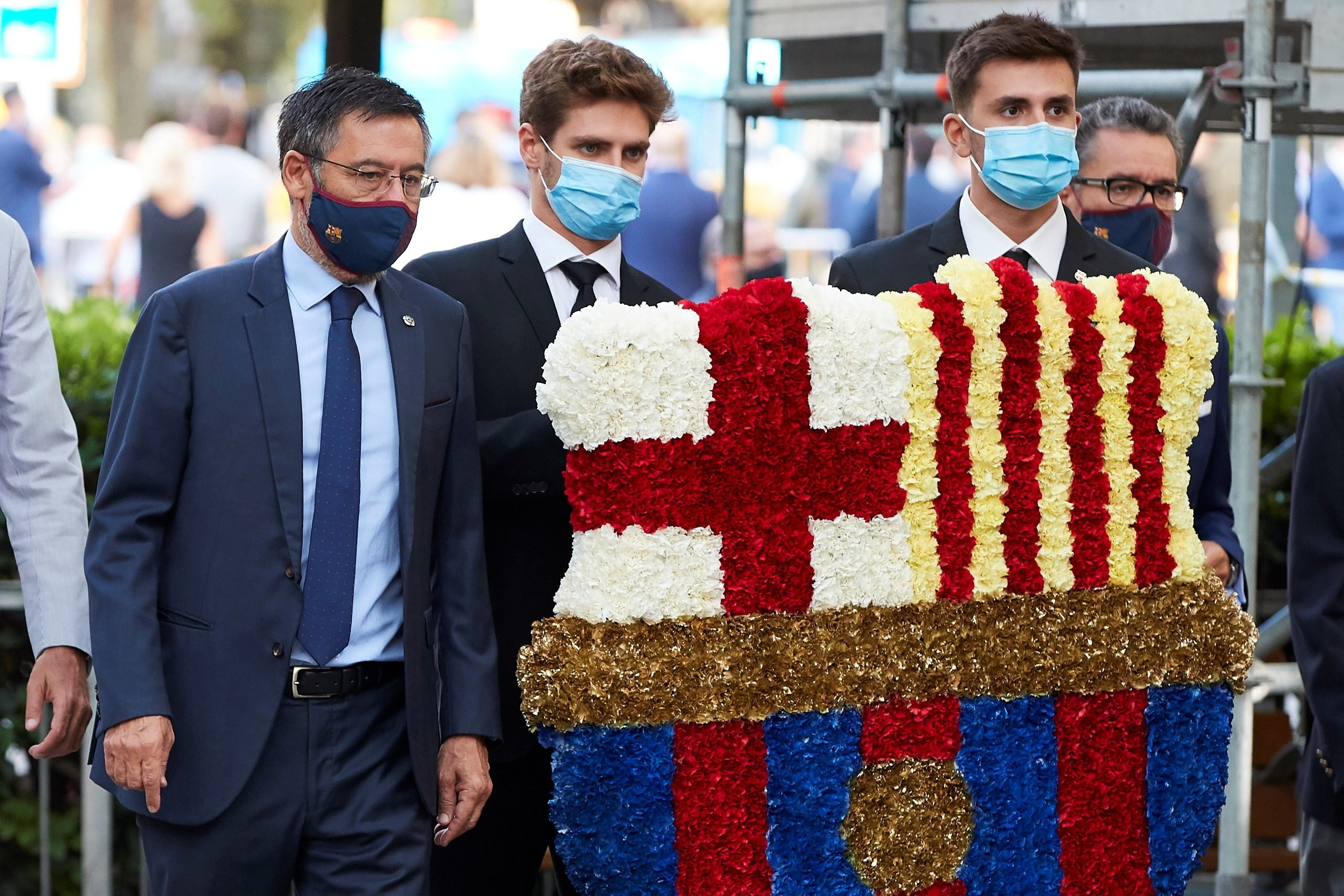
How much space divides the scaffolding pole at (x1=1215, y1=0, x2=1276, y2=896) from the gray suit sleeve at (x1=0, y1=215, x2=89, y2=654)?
3.10 meters

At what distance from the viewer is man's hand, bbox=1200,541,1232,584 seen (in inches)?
147

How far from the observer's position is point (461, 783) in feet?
10.9

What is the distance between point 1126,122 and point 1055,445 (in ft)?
4.79

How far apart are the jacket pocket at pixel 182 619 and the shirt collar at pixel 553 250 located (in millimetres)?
1130

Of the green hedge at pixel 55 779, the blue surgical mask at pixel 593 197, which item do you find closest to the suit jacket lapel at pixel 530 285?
the blue surgical mask at pixel 593 197

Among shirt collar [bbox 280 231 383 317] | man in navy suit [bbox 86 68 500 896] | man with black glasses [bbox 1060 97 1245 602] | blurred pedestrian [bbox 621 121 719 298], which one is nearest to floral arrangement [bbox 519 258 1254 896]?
man in navy suit [bbox 86 68 500 896]

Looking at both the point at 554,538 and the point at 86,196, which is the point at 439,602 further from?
the point at 86,196

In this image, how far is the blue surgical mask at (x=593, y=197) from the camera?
3.79m

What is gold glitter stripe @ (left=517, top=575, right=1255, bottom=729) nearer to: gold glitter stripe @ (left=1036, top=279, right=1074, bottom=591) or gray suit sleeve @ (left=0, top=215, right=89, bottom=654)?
gold glitter stripe @ (left=1036, top=279, right=1074, bottom=591)

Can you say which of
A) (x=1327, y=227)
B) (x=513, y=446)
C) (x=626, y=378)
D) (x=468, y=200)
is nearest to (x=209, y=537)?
(x=513, y=446)

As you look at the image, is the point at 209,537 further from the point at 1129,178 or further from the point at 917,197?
the point at 917,197

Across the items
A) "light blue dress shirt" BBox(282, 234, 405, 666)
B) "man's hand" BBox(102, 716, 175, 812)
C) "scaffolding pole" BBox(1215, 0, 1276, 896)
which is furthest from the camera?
"scaffolding pole" BBox(1215, 0, 1276, 896)

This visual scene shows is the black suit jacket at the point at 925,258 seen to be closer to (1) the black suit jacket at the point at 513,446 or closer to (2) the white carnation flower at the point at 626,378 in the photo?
(1) the black suit jacket at the point at 513,446

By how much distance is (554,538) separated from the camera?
365cm
